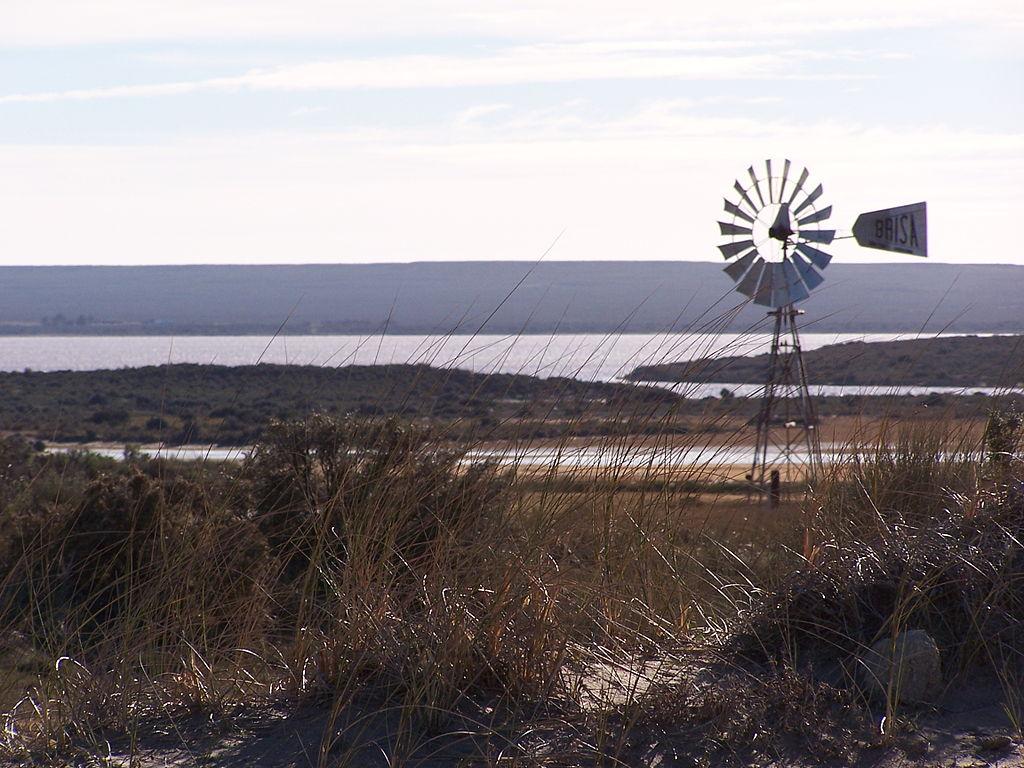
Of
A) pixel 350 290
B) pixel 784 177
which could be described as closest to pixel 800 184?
pixel 784 177

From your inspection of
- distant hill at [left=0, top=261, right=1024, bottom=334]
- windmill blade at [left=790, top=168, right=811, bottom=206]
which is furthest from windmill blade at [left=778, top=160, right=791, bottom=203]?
distant hill at [left=0, top=261, right=1024, bottom=334]

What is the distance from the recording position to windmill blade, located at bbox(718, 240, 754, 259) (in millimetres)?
15477

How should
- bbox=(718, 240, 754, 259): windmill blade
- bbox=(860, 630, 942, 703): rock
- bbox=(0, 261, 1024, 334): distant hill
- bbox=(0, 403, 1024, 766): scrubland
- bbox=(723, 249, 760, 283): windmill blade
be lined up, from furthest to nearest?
bbox=(0, 261, 1024, 334): distant hill, bbox=(718, 240, 754, 259): windmill blade, bbox=(723, 249, 760, 283): windmill blade, bbox=(860, 630, 942, 703): rock, bbox=(0, 403, 1024, 766): scrubland

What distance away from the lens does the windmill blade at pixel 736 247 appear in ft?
50.8

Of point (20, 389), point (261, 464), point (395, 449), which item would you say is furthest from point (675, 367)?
point (20, 389)

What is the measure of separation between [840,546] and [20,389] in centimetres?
4019

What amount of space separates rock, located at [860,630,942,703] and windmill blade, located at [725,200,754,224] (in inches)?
510

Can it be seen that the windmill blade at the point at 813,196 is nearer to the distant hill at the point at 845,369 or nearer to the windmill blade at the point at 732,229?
the windmill blade at the point at 732,229

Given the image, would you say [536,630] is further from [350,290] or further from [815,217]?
[350,290]

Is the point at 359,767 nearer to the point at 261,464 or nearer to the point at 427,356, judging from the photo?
the point at 427,356

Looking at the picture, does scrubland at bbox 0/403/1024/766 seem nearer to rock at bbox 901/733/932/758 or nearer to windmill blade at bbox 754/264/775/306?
rock at bbox 901/733/932/758

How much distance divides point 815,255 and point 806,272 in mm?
389

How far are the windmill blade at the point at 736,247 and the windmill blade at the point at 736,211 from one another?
440 mm

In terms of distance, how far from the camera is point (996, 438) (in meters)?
4.94
